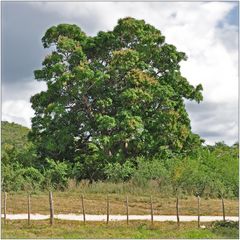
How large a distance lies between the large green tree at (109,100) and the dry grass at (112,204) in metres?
4.69

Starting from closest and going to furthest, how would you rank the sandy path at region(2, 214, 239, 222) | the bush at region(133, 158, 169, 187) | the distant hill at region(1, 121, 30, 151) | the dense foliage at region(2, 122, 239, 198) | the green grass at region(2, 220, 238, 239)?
the green grass at region(2, 220, 238, 239) < the sandy path at region(2, 214, 239, 222) < the dense foliage at region(2, 122, 239, 198) < the bush at region(133, 158, 169, 187) < the distant hill at region(1, 121, 30, 151)

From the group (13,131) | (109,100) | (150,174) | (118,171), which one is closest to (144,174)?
(150,174)

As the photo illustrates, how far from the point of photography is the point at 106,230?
54.3 feet

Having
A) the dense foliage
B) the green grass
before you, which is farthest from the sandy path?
the dense foliage

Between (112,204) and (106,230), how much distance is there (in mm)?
7116

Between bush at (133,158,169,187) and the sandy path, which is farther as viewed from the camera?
bush at (133,158,169,187)

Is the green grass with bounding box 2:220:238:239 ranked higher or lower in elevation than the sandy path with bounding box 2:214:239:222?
lower

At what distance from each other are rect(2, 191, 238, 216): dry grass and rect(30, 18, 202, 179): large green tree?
4.69 m

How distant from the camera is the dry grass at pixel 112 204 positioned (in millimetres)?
21531

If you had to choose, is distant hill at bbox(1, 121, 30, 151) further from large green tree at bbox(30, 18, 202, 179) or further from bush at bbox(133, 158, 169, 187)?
bush at bbox(133, 158, 169, 187)

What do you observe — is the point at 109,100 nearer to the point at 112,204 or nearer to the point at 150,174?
the point at 150,174

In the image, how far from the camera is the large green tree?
30.9 meters

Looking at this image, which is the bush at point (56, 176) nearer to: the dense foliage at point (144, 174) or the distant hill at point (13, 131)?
the dense foliage at point (144, 174)

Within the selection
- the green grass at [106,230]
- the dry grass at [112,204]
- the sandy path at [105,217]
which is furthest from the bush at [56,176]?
the green grass at [106,230]
